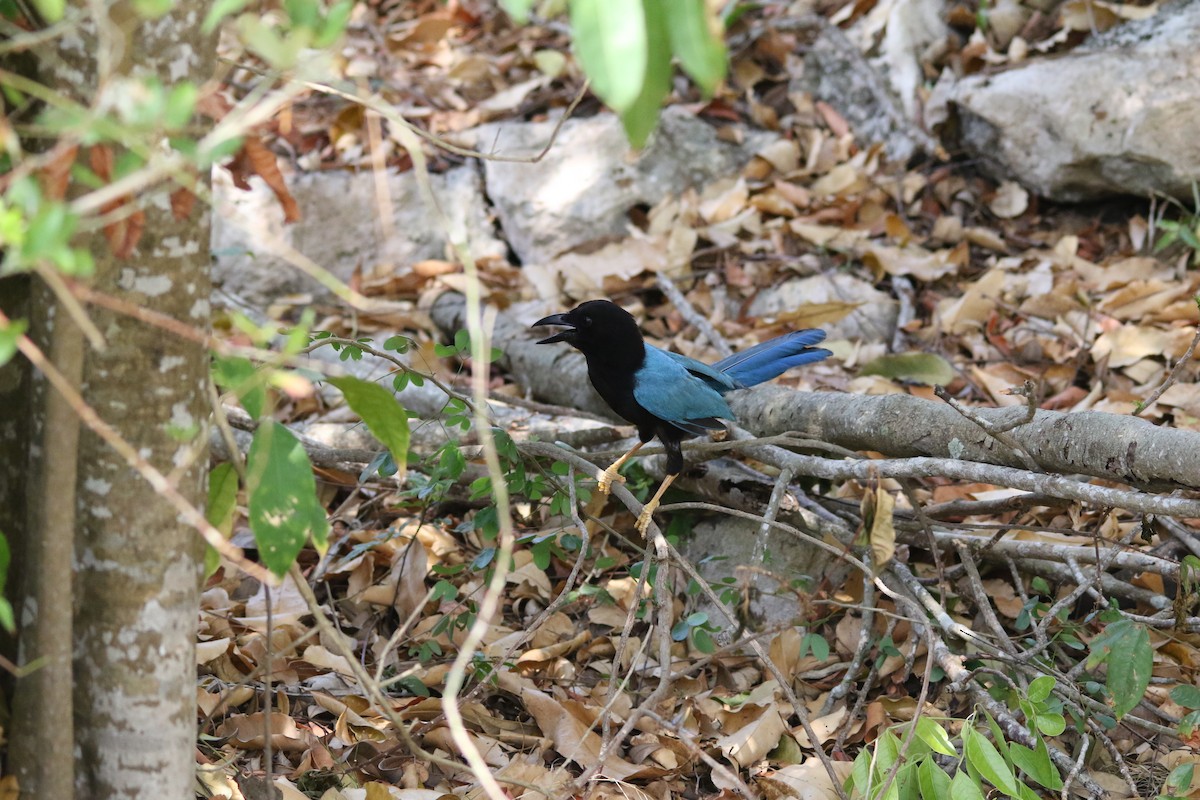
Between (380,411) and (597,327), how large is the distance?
2.04m

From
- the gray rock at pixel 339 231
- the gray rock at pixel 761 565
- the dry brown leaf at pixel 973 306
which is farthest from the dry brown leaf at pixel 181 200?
the gray rock at pixel 339 231

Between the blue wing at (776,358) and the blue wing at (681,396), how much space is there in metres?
0.09

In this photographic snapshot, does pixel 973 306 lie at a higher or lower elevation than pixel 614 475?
lower

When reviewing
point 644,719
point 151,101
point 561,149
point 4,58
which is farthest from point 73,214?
point 561,149

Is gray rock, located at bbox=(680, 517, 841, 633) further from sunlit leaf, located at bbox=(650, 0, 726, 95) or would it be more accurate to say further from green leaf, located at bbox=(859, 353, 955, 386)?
sunlit leaf, located at bbox=(650, 0, 726, 95)

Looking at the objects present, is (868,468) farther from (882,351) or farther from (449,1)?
(449,1)

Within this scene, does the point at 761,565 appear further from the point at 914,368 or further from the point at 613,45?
the point at 613,45

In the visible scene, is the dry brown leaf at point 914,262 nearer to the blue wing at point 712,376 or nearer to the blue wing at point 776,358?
the blue wing at point 776,358

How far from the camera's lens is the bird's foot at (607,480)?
3.55 metres

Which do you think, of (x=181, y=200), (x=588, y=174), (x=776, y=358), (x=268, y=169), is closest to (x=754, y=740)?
(x=776, y=358)

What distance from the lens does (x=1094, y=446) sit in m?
2.76

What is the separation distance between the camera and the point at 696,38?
3.86ft

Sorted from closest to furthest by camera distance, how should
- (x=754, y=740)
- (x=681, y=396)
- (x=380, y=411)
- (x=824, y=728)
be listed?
(x=380, y=411) → (x=754, y=740) → (x=824, y=728) → (x=681, y=396)

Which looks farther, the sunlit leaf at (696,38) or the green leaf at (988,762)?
the green leaf at (988,762)
